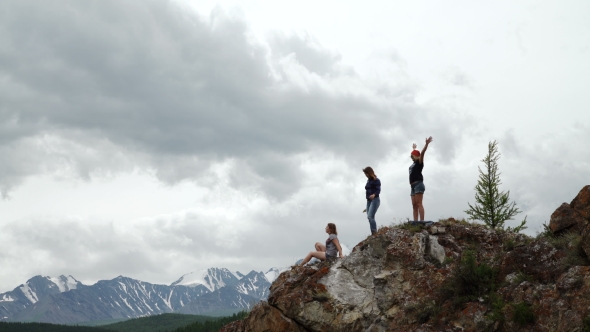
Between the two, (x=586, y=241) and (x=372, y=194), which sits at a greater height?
(x=372, y=194)

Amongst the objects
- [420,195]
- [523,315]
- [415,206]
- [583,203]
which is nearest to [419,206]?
[415,206]

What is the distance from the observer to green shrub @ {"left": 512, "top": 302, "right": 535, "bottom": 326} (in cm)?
1339

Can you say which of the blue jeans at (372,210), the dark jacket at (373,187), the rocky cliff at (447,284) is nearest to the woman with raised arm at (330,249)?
the rocky cliff at (447,284)

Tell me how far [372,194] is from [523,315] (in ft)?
25.5

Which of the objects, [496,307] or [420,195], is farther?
[420,195]

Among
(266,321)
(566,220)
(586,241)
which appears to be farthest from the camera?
(266,321)

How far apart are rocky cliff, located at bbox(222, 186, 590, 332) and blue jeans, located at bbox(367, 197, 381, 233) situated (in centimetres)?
73

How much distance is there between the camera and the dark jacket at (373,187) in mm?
19984

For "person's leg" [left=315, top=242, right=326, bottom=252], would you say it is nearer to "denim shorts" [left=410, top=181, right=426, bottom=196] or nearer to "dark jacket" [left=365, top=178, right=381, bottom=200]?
"dark jacket" [left=365, top=178, right=381, bottom=200]

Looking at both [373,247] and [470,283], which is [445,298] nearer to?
[470,283]

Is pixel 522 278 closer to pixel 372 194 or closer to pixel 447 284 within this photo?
pixel 447 284

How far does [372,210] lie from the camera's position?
20047 mm

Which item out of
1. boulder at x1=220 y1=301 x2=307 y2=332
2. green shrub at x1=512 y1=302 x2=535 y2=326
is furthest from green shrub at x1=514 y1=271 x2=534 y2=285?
boulder at x1=220 y1=301 x2=307 y2=332

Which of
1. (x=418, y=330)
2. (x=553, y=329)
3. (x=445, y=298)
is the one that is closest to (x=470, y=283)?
(x=445, y=298)
